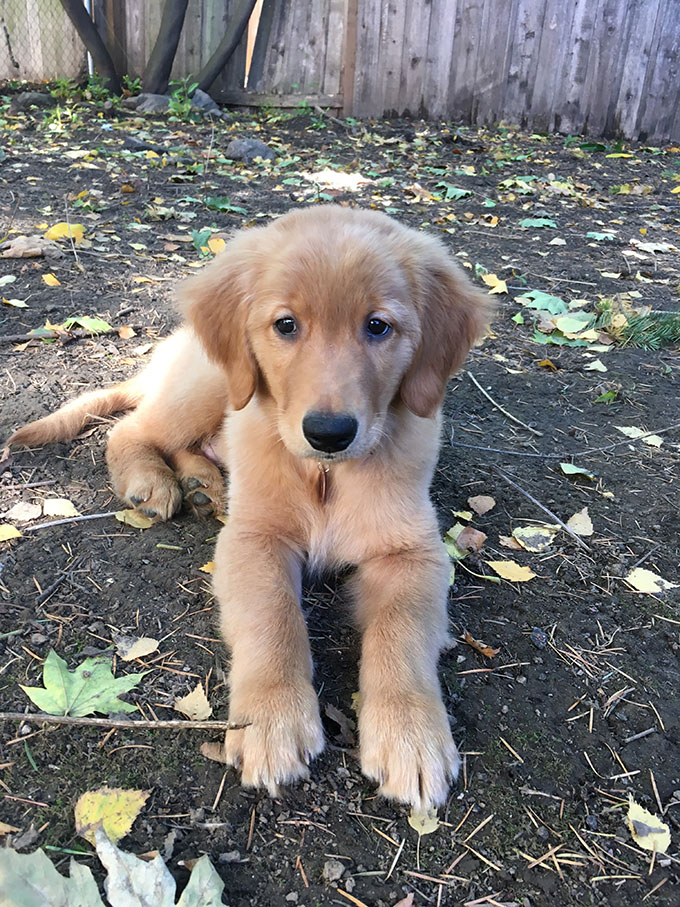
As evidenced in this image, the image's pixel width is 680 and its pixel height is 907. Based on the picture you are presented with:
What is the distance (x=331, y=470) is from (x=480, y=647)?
718 millimetres

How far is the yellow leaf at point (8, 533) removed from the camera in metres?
2.34

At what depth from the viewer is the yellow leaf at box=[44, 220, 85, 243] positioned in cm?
487

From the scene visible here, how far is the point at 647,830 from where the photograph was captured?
1.58 m

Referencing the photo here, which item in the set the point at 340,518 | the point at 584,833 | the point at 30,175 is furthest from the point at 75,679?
the point at 30,175

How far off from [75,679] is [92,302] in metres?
2.82

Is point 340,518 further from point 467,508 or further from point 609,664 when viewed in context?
point 609,664

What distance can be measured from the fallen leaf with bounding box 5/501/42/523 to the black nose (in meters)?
1.15

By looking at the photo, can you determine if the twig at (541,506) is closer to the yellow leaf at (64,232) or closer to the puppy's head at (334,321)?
the puppy's head at (334,321)

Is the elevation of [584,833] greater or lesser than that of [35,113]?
lesser

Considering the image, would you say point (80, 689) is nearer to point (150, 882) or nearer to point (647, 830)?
point (150, 882)

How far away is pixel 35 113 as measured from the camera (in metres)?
8.49

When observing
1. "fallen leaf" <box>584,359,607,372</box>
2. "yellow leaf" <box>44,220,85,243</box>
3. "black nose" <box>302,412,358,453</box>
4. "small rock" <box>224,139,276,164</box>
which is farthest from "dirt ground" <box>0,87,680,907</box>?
"small rock" <box>224,139,276,164</box>

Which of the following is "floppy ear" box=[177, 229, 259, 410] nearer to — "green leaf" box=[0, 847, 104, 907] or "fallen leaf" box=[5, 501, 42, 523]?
"fallen leaf" box=[5, 501, 42, 523]

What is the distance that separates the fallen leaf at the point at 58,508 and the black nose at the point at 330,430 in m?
1.09
